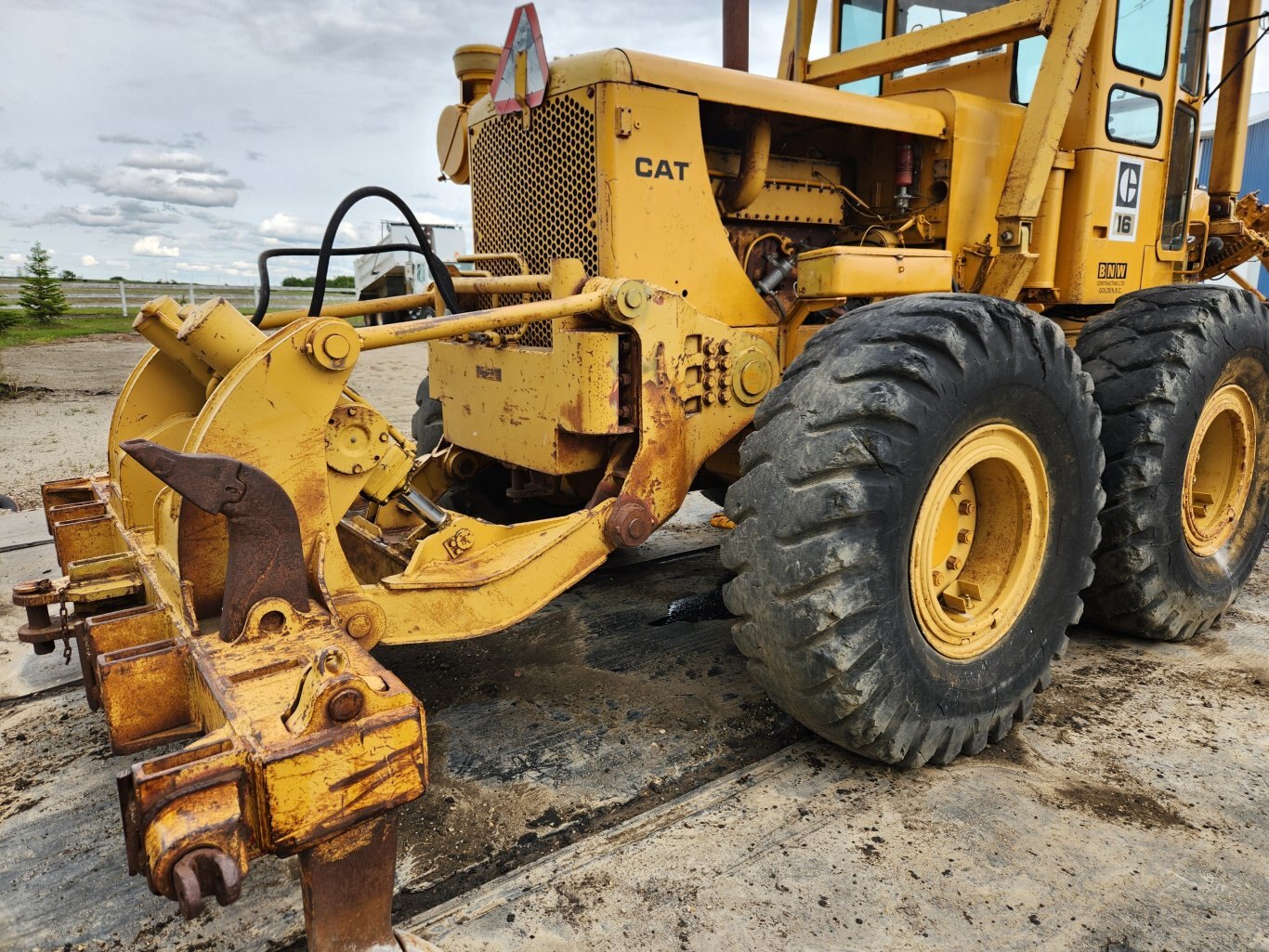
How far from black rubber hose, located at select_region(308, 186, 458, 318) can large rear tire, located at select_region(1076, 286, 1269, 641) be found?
2.61 meters

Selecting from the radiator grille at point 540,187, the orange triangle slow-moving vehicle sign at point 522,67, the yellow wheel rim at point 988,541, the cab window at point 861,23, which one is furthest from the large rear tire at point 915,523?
the cab window at point 861,23

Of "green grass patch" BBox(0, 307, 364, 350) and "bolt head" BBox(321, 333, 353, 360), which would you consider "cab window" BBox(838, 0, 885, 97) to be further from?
"green grass patch" BBox(0, 307, 364, 350)

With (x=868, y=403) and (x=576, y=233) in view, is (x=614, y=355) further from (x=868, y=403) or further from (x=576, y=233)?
(x=868, y=403)

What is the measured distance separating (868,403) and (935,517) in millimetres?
487

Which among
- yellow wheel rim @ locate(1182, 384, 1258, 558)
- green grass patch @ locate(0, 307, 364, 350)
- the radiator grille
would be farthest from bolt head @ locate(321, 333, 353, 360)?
green grass patch @ locate(0, 307, 364, 350)

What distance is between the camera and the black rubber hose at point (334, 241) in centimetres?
279

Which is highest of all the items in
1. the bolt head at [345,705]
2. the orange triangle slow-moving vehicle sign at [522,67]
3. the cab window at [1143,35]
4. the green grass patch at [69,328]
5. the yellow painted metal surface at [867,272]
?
the cab window at [1143,35]

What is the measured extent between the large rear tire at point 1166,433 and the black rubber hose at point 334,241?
103 inches

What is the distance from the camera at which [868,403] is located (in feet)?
8.08

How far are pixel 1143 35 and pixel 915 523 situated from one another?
2.89 m

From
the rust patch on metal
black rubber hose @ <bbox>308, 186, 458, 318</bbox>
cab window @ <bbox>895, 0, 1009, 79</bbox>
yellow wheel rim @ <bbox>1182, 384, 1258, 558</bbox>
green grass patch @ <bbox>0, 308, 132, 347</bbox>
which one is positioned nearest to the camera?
the rust patch on metal

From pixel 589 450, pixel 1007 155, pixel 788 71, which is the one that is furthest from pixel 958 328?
pixel 788 71

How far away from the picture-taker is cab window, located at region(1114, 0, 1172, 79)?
3873mm

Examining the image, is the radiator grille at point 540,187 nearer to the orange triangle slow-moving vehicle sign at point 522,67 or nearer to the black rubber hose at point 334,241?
the orange triangle slow-moving vehicle sign at point 522,67
